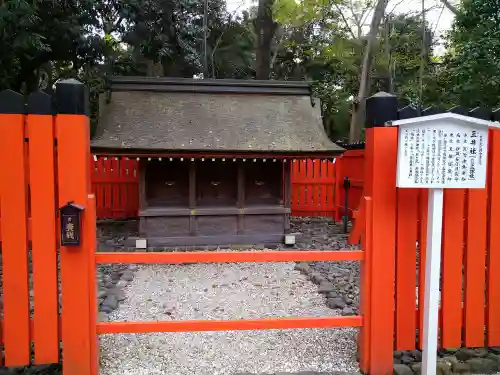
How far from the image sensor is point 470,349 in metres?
3.42

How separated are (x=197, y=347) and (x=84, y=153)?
216cm

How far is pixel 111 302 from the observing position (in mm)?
5055

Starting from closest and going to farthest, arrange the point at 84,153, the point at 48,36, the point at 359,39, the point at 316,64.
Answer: the point at 84,153
the point at 48,36
the point at 359,39
the point at 316,64

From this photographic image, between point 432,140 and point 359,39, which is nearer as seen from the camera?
point 432,140

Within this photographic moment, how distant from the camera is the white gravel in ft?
11.2

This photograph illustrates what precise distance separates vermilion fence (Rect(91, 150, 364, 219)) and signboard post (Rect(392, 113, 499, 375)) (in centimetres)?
766

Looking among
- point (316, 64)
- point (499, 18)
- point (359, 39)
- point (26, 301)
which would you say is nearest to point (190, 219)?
point (26, 301)

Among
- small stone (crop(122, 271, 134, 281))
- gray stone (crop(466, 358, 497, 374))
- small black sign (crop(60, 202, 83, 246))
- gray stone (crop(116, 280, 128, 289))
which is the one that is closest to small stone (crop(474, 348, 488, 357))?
gray stone (crop(466, 358, 497, 374))

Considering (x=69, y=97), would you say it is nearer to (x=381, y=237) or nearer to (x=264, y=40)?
(x=381, y=237)

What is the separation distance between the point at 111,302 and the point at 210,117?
466 centimetres

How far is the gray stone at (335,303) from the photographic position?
502 centimetres

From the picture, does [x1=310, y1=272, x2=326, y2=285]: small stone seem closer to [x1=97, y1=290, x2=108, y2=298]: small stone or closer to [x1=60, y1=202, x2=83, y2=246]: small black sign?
[x1=97, y1=290, x2=108, y2=298]: small stone

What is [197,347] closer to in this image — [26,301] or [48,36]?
[26,301]

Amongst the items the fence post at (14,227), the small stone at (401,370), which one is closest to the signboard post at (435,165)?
the small stone at (401,370)
